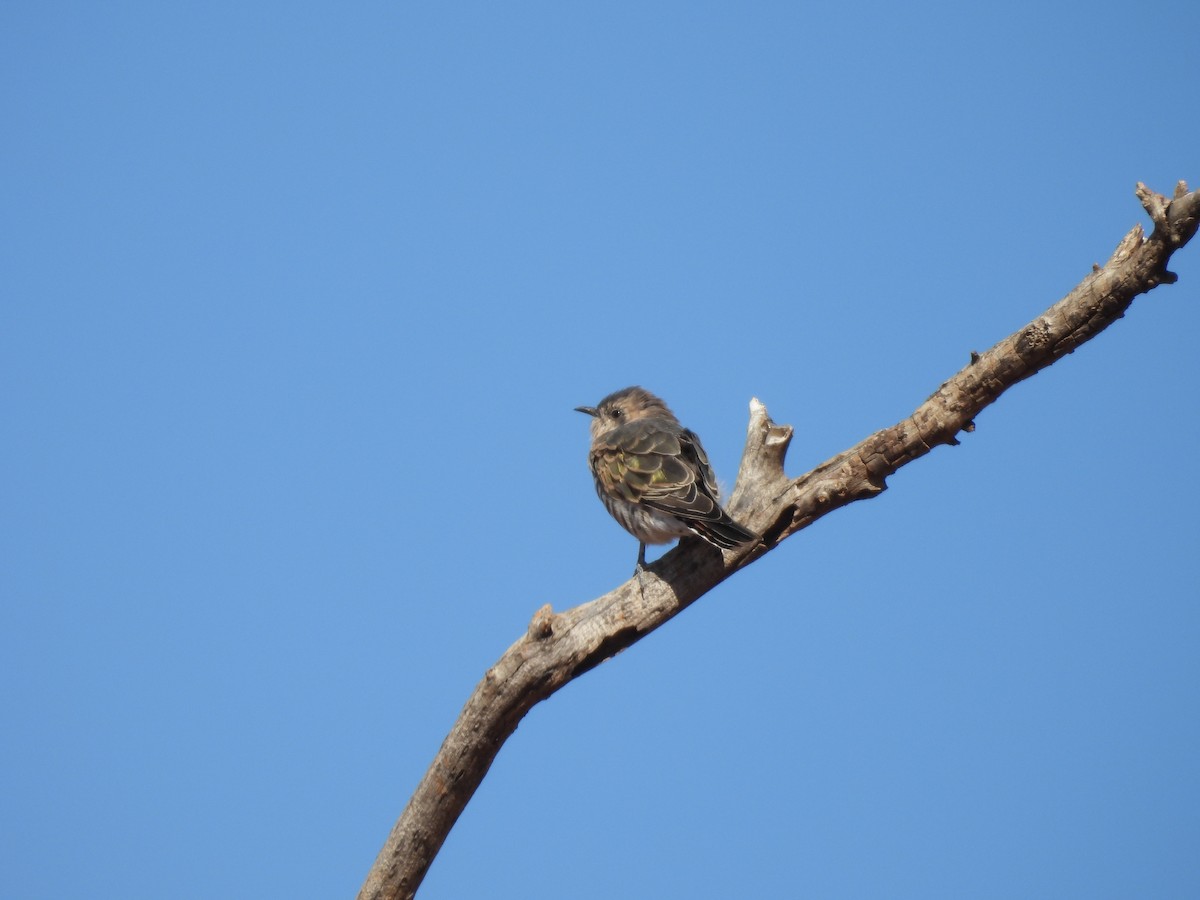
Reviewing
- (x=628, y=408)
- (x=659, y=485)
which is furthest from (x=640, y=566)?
(x=628, y=408)

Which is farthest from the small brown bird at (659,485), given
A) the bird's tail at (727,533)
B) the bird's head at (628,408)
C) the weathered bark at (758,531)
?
the bird's head at (628,408)

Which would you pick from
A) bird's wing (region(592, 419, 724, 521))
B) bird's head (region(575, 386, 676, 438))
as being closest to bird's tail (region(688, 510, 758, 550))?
bird's wing (region(592, 419, 724, 521))

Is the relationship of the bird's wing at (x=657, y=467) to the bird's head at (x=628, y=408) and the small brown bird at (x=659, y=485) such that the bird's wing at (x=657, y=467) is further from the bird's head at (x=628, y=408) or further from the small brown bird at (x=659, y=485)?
the bird's head at (x=628, y=408)

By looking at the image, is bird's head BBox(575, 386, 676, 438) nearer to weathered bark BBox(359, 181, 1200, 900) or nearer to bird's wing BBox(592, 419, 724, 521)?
bird's wing BBox(592, 419, 724, 521)

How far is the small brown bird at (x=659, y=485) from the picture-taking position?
6.50 m

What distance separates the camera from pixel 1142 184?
214 inches

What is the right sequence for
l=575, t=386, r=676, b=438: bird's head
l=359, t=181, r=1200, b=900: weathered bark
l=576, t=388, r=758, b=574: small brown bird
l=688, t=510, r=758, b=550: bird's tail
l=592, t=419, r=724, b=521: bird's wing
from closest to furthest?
l=359, t=181, r=1200, b=900: weathered bark, l=688, t=510, r=758, b=550: bird's tail, l=576, t=388, r=758, b=574: small brown bird, l=592, t=419, r=724, b=521: bird's wing, l=575, t=386, r=676, b=438: bird's head

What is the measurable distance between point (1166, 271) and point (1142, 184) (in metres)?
0.45

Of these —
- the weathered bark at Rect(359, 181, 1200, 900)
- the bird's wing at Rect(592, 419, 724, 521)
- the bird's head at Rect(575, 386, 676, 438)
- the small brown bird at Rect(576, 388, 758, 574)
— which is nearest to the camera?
the weathered bark at Rect(359, 181, 1200, 900)

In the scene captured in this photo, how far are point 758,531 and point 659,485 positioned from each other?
94 cm

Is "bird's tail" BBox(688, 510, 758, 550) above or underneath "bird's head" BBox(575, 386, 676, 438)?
underneath

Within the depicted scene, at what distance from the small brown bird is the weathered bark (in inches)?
10.6

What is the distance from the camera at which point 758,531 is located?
6.55 m

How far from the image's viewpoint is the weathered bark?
5.67m
